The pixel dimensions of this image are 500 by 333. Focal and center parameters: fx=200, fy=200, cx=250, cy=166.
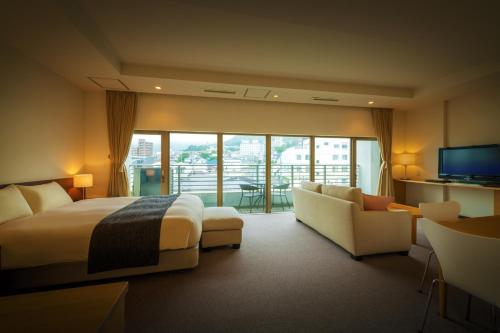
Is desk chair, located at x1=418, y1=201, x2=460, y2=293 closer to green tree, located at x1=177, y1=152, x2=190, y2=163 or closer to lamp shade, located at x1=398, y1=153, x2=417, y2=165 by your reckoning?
lamp shade, located at x1=398, y1=153, x2=417, y2=165

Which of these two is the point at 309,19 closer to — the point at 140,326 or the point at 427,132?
the point at 140,326

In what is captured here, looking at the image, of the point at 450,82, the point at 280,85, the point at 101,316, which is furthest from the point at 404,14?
the point at 101,316

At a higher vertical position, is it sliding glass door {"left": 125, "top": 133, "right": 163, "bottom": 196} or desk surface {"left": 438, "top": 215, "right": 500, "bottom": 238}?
sliding glass door {"left": 125, "top": 133, "right": 163, "bottom": 196}

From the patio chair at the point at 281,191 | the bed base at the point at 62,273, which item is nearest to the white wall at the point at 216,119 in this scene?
→ the patio chair at the point at 281,191

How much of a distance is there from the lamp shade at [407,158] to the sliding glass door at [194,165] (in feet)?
15.5

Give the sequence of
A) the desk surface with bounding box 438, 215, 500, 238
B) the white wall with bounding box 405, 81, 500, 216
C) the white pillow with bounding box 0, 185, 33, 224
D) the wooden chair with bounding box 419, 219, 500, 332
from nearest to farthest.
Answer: the wooden chair with bounding box 419, 219, 500, 332, the desk surface with bounding box 438, 215, 500, 238, the white pillow with bounding box 0, 185, 33, 224, the white wall with bounding box 405, 81, 500, 216

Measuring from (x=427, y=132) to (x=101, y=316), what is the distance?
662 centimetres

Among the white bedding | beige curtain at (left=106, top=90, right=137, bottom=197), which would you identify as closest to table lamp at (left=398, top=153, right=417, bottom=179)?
the white bedding

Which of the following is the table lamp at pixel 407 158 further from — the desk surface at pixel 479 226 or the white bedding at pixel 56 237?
the white bedding at pixel 56 237

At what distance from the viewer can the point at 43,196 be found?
2.54 meters

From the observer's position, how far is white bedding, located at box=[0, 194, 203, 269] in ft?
5.70

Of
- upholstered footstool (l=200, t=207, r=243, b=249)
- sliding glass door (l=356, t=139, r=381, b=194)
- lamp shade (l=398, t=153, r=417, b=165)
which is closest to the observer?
upholstered footstool (l=200, t=207, r=243, b=249)

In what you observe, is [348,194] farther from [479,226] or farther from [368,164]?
[368,164]

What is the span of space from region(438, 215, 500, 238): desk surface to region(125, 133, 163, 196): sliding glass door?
450 cm
